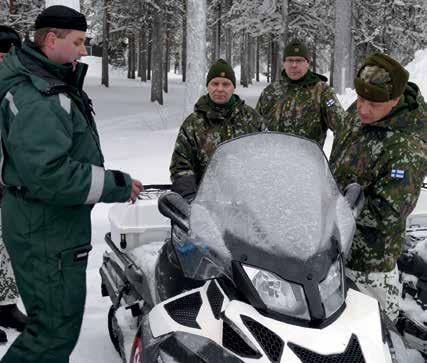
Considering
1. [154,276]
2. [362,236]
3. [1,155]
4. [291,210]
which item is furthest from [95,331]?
A: [291,210]

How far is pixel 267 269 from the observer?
7.32 ft

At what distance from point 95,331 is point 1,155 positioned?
2.04 m

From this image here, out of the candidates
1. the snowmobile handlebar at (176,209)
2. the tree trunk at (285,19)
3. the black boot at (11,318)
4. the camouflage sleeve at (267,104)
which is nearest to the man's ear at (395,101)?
the snowmobile handlebar at (176,209)

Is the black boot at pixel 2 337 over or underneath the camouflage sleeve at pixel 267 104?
underneath

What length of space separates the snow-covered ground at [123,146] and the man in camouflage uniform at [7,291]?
0.29 feet

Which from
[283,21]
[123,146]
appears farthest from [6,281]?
[283,21]

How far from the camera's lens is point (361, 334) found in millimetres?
2176

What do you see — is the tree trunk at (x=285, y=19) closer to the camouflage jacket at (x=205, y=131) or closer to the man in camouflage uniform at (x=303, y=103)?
the man in camouflage uniform at (x=303, y=103)

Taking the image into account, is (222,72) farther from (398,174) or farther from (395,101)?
(398,174)

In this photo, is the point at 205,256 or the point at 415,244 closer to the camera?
the point at 205,256

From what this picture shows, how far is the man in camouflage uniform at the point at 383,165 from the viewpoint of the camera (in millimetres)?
3074

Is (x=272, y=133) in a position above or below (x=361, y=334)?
above

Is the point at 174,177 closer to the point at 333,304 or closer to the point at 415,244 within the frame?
the point at 415,244

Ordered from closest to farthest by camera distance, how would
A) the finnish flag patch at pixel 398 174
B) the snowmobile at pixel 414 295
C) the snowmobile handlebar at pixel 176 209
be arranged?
1. the snowmobile handlebar at pixel 176 209
2. the finnish flag patch at pixel 398 174
3. the snowmobile at pixel 414 295
